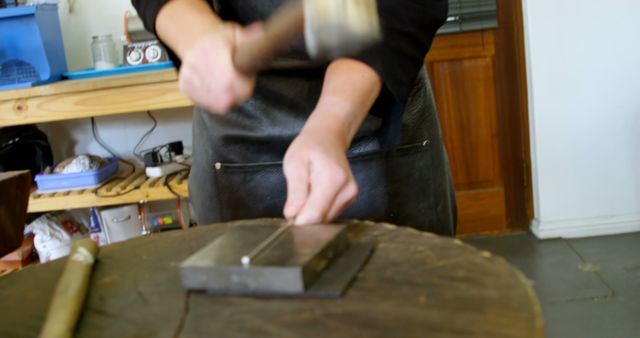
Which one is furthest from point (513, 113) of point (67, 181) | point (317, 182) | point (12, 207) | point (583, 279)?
point (12, 207)

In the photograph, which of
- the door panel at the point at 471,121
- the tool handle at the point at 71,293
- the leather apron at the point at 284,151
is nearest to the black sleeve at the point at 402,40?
the leather apron at the point at 284,151

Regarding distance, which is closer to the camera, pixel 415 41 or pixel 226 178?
pixel 415 41

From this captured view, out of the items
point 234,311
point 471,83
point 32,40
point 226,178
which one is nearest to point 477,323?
point 234,311

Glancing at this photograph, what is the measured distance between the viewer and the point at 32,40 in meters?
2.01

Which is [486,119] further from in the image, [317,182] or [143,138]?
[317,182]

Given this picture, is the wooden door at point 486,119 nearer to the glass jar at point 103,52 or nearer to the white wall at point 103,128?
the white wall at point 103,128

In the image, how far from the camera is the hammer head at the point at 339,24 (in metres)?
0.63

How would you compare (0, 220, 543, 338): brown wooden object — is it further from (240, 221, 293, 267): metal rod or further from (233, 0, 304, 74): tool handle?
(233, 0, 304, 74): tool handle

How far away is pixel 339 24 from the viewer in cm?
64

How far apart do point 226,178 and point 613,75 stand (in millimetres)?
1772

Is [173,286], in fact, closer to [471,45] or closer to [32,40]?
[32,40]

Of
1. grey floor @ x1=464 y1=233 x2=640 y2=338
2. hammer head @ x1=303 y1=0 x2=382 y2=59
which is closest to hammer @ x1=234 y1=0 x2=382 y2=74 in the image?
hammer head @ x1=303 y1=0 x2=382 y2=59

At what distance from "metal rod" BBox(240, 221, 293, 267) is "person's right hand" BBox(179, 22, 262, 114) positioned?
0.18m

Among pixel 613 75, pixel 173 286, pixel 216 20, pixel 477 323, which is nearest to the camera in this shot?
pixel 477 323
